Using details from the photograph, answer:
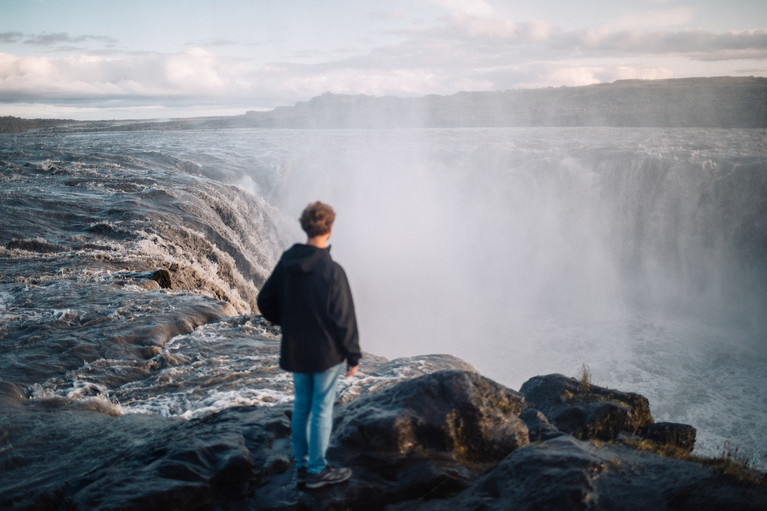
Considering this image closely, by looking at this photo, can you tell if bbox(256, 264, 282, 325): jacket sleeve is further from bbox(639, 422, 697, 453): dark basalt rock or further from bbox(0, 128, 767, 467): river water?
bbox(639, 422, 697, 453): dark basalt rock

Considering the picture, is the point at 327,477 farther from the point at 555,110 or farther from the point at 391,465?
the point at 555,110

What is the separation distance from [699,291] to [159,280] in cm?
2113

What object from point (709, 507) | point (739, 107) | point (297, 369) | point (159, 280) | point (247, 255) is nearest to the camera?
point (709, 507)

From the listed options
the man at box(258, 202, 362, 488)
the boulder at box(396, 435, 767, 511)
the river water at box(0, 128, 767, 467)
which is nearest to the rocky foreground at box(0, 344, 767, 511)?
the boulder at box(396, 435, 767, 511)

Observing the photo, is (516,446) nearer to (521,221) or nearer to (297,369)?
(297,369)

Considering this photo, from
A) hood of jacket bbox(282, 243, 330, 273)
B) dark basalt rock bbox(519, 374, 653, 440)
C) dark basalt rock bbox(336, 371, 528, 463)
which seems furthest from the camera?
dark basalt rock bbox(519, 374, 653, 440)

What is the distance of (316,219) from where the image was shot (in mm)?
3451

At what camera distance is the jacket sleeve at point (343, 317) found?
3422mm

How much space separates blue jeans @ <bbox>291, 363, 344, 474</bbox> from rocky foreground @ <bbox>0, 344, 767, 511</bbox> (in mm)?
218

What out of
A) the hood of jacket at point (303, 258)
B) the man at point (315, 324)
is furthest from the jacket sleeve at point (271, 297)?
the hood of jacket at point (303, 258)

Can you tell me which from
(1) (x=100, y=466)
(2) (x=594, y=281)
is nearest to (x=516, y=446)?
(1) (x=100, y=466)

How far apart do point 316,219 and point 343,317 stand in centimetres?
70

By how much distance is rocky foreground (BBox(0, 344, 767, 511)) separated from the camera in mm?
3389

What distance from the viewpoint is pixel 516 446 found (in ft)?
13.8
